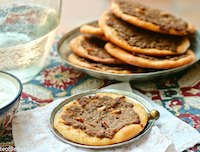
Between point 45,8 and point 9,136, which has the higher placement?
point 45,8

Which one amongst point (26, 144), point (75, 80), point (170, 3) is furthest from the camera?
point (170, 3)

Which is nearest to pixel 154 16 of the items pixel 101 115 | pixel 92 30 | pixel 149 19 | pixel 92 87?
pixel 149 19

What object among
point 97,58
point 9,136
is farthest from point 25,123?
point 97,58

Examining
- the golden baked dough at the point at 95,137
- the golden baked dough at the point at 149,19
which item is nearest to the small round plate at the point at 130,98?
the golden baked dough at the point at 95,137

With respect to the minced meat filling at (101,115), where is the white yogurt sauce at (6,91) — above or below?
below

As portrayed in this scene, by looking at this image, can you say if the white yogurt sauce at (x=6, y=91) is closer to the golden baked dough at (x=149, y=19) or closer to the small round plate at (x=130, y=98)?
the small round plate at (x=130, y=98)

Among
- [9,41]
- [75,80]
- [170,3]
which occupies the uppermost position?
[9,41]

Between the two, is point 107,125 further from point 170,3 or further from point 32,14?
point 170,3
